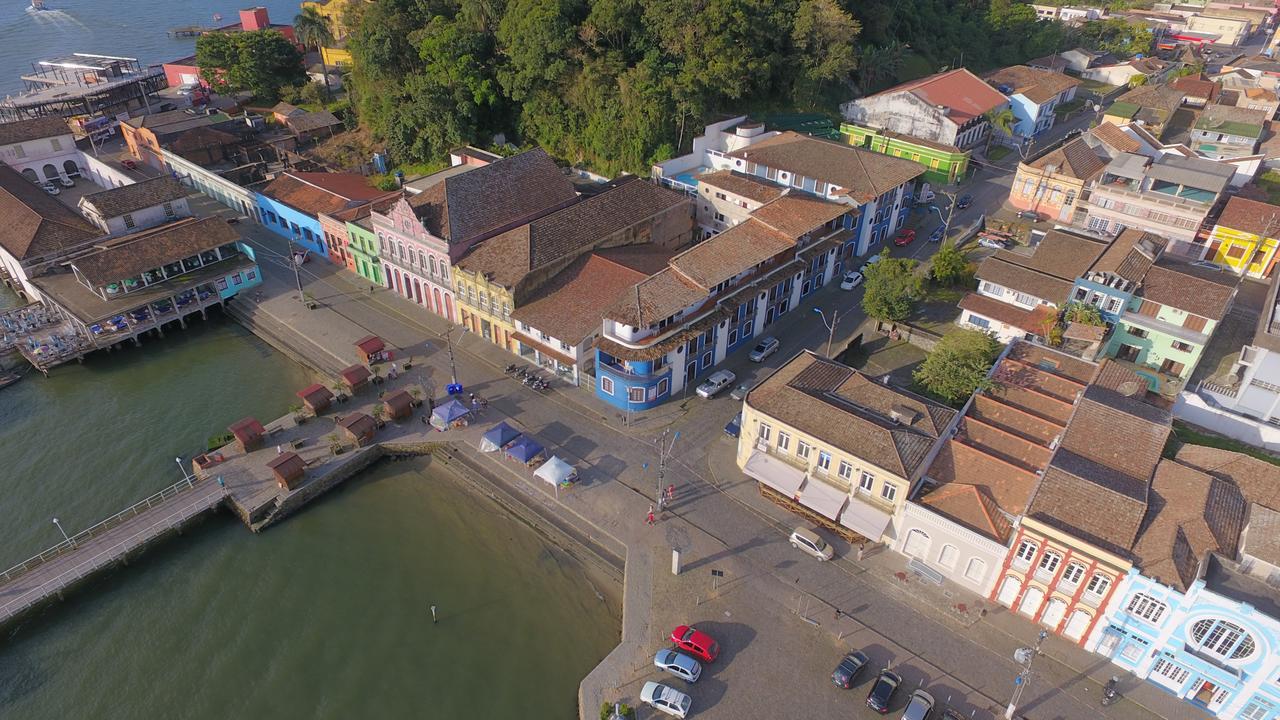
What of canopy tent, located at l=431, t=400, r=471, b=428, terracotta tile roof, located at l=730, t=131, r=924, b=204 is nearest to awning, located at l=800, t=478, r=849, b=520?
canopy tent, located at l=431, t=400, r=471, b=428

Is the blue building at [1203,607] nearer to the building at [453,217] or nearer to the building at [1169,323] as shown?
the building at [1169,323]

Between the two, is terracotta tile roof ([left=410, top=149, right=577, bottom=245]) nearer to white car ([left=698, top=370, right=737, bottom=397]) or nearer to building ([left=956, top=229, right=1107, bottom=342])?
white car ([left=698, top=370, right=737, bottom=397])

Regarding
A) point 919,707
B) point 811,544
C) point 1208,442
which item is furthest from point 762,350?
point 1208,442

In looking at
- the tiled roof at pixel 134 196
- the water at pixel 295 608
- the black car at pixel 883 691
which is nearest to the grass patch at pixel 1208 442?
the black car at pixel 883 691

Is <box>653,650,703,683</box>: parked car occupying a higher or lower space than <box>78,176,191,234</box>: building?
lower

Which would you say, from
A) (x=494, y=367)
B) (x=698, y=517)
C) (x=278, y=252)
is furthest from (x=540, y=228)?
(x=278, y=252)

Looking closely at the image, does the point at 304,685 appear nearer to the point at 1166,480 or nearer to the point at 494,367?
the point at 494,367

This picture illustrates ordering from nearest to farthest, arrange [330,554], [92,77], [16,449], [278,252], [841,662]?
[841,662], [330,554], [16,449], [278,252], [92,77]
